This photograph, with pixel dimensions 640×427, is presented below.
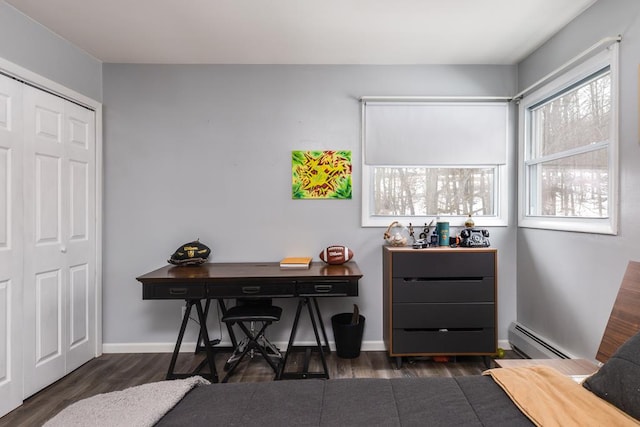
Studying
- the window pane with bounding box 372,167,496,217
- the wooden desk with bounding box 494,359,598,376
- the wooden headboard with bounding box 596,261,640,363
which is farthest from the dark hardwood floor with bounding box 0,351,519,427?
the window pane with bounding box 372,167,496,217

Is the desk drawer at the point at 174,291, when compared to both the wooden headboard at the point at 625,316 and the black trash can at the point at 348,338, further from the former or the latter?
the wooden headboard at the point at 625,316

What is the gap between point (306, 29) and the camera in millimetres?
2408

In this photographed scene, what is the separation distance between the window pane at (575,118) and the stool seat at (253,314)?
8.26ft

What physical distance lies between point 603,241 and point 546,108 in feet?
4.14

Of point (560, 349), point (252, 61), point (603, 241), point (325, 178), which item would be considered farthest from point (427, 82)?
point (560, 349)

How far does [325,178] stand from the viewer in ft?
9.80

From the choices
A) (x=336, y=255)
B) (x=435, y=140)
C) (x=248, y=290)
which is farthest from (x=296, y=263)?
(x=435, y=140)

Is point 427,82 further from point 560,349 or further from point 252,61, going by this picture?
point 560,349

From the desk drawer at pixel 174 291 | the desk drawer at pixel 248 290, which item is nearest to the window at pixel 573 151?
the desk drawer at pixel 248 290

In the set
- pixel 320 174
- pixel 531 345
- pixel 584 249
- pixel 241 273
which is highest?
pixel 320 174

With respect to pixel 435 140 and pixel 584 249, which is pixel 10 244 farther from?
pixel 584 249

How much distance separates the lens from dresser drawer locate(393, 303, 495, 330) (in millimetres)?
2576

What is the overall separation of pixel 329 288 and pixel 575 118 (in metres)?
→ 2.18

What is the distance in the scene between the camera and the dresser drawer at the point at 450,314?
2.58 metres
